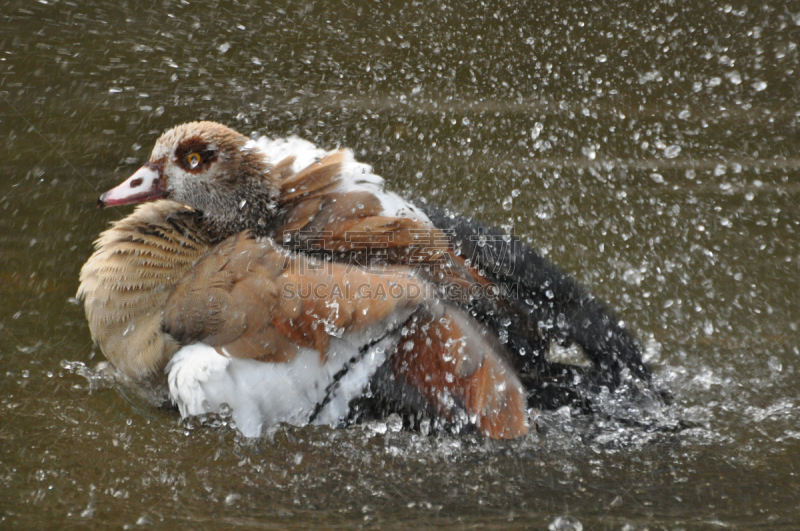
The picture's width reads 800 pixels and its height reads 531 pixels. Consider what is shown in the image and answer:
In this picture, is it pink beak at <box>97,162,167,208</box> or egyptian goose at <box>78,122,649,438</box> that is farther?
pink beak at <box>97,162,167,208</box>

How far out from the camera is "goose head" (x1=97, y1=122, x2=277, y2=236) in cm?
162

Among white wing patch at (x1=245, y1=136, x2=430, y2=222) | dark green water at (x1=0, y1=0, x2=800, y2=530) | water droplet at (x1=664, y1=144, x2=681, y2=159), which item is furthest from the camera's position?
water droplet at (x1=664, y1=144, x2=681, y2=159)

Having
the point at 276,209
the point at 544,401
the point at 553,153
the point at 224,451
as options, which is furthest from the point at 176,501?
the point at 553,153

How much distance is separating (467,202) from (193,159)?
1455 millimetres

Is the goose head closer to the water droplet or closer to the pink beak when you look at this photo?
the pink beak

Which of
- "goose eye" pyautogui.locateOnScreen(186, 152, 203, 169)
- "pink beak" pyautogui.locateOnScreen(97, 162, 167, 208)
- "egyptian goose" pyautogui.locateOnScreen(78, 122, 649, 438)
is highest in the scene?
"goose eye" pyautogui.locateOnScreen(186, 152, 203, 169)

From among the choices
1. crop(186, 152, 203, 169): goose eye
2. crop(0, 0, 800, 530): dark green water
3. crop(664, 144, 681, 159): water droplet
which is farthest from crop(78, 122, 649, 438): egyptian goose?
crop(664, 144, 681, 159): water droplet

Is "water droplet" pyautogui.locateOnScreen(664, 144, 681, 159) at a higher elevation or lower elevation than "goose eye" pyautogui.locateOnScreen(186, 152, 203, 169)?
higher

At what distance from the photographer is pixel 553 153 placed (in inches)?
126

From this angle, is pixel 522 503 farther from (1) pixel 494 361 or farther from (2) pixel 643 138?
(2) pixel 643 138

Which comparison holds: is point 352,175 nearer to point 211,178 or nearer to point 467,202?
point 211,178

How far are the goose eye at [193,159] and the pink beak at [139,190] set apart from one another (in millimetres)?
78

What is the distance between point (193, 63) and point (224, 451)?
2200mm

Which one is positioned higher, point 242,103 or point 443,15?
point 443,15
